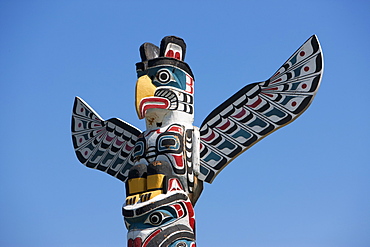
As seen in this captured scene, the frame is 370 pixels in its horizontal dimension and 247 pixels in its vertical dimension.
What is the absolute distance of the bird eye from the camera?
13.8 meters

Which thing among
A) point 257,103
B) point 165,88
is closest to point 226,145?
point 257,103

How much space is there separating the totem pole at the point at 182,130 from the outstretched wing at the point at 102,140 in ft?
5.14

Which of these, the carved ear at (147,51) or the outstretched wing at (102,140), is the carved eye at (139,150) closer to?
the outstretched wing at (102,140)

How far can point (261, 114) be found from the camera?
13.5 m

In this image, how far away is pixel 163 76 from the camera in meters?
13.8

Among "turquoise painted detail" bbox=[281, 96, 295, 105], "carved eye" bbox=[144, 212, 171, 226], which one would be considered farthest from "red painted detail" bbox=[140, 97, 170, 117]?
"turquoise painted detail" bbox=[281, 96, 295, 105]

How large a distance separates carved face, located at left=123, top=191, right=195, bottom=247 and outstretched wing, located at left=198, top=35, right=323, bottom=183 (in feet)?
3.99

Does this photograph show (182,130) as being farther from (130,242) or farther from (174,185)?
(130,242)

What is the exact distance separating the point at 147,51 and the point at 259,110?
282cm

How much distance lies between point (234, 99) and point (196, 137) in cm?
115

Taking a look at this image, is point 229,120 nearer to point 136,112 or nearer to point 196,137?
Answer: point 196,137

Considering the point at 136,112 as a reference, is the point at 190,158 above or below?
below

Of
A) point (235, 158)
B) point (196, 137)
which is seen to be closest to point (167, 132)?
point (196, 137)

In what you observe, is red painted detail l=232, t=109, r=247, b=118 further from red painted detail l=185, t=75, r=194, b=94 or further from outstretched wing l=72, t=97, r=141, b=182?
outstretched wing l=72, t=97, r=141, b=182
